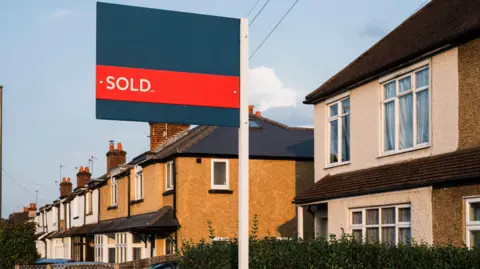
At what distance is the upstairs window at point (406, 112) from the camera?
17.8 m

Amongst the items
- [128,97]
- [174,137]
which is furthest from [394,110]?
[174,137]

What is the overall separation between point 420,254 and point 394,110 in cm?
1010

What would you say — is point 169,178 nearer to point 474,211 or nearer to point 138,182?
point 138,182

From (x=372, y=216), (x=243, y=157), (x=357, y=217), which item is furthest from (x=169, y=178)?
(x=243, y=157)

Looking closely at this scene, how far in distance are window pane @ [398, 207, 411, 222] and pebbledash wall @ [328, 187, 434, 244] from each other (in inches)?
8.1

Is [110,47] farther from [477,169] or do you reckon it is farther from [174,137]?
[174,137]

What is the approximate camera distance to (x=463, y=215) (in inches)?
595

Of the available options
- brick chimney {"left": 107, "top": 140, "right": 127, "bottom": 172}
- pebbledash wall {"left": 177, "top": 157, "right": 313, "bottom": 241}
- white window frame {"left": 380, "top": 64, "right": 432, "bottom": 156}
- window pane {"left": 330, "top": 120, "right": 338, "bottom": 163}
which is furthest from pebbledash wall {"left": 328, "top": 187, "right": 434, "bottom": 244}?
brick chimney {"left": 107, "top": 140, "right": 127, "bottom": 172}

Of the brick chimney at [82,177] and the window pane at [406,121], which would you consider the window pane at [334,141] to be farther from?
the brick chimney at [82,177]

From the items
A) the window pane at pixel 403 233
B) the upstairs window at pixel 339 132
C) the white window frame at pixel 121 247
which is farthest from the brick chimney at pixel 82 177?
the window pane at pixel 403 233

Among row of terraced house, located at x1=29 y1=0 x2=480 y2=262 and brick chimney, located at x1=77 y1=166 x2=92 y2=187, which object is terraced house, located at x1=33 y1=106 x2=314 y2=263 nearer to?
row of terraced house, located at x1=29 y1=0 x2=480 y2=262

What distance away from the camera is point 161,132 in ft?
122

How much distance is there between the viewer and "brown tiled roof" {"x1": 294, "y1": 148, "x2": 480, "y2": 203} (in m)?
15.3

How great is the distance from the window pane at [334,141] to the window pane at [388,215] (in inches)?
164
